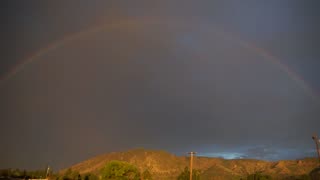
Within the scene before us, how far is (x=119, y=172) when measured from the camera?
92.9 metres

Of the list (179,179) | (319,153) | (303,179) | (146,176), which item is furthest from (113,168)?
(303,179)

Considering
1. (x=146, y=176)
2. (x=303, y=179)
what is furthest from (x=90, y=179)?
(x=303, y=179)

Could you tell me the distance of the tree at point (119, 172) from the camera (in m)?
92.4

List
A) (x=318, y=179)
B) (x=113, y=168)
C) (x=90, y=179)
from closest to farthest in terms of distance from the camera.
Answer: (x=113, y=168), (x=90, y=179), (x=318, y=179)

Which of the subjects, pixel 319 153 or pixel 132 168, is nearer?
pixel 319 153

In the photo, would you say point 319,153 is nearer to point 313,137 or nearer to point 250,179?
point 313,137

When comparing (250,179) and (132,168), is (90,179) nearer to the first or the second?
(132,168)

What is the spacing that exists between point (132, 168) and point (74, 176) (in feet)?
108

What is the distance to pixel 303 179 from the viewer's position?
396 feet

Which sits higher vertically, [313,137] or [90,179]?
[313,137]

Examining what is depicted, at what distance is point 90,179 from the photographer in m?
119

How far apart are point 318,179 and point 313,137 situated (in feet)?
410

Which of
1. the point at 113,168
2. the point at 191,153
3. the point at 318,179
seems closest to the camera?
the point at 191,153

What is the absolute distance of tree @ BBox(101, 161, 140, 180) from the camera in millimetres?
92438
